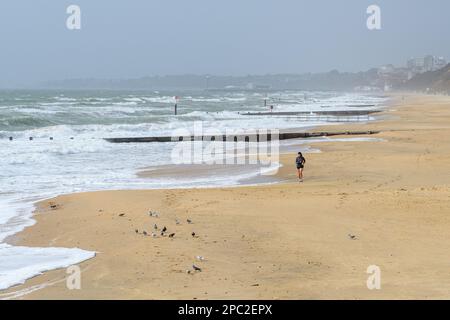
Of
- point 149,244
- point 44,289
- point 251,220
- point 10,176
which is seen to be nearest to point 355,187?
point 251,220

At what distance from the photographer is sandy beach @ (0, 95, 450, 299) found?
722cm

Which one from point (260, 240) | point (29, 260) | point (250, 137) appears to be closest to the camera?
point (29, 260)

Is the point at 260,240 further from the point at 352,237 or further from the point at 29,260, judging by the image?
the point at 29,260

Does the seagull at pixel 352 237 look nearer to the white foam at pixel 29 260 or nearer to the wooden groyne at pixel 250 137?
the white foam at pixel 29 260

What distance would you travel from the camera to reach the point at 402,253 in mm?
8680

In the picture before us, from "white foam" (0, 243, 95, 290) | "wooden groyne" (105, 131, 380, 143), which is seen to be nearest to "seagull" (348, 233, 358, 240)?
"white foam" (0, 243, 95, 290)

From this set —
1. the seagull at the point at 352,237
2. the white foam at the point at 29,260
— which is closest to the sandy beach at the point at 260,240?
the seagull at the point at 352,237

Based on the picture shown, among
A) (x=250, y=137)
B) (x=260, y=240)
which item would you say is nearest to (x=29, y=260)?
(x=260, y=240)

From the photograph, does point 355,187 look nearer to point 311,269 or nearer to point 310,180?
point 310,180

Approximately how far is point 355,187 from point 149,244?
733 centimetres

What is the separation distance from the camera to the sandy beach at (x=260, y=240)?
7219 mm

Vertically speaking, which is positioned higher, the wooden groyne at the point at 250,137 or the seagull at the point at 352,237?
the wooden groyne at the point at 250,137

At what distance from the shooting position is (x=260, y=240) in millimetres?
9578

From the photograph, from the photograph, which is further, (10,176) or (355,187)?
(10,176)
